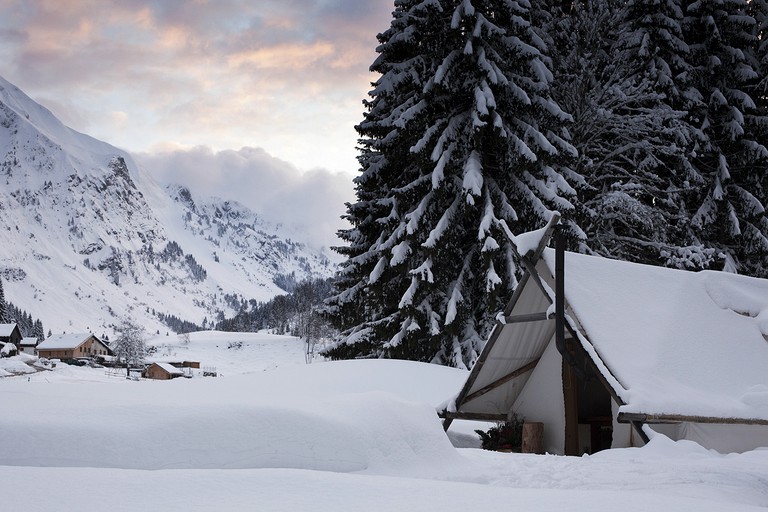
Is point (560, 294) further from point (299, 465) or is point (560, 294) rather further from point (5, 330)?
point (5, 330)

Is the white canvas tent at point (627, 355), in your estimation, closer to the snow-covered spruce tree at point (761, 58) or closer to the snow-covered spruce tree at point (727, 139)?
the snow-covered spruce tree at point (727, 139)

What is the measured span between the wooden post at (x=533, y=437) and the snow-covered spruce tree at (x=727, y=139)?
39.9ft

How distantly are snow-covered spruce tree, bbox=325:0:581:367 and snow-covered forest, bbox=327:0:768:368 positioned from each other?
0.05 m

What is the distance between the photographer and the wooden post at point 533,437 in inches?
417

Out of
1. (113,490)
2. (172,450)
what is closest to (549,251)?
(172,450)

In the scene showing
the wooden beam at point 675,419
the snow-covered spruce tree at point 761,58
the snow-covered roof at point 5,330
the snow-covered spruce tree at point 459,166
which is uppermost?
the snow-covered spruce tree at point 761,58

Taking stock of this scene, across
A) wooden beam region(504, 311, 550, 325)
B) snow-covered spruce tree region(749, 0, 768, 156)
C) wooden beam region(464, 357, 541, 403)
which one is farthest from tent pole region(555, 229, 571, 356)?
snow-covered spruce tree region(749, 0, 768, 156)

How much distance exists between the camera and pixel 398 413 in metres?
6.32

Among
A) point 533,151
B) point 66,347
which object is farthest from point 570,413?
point 66,347

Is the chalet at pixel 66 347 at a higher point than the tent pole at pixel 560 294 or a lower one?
lower

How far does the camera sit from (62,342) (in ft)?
392

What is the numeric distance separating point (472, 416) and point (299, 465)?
6.75m

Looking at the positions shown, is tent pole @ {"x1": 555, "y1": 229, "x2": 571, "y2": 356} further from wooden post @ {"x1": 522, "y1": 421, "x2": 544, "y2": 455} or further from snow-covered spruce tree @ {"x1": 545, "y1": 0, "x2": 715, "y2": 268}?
snow-covered spruce tree @ {"x1": 545, "y1": 0, "x2": 715, "y2": 268}

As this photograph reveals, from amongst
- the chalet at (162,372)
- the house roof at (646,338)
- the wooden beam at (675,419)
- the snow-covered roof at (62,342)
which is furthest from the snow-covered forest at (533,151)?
the snow-covered roof at (62,342)
